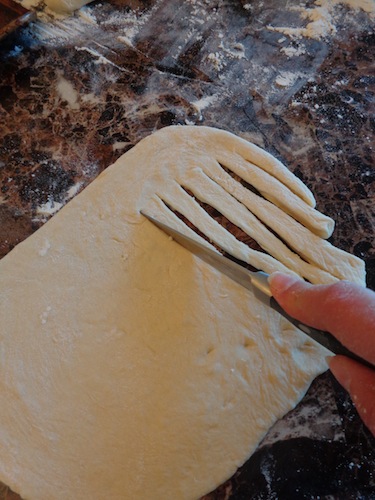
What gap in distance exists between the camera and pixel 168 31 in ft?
7.13

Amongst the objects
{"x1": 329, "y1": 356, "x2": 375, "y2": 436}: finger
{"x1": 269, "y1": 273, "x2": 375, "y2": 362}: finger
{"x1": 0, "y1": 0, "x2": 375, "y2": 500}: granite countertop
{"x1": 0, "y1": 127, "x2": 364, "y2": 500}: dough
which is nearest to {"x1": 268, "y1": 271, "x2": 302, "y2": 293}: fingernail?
{"x1": 269, "y1": 273, "x2": 375, "y2": 362}: finger

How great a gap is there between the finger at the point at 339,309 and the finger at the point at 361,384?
0.18 ft

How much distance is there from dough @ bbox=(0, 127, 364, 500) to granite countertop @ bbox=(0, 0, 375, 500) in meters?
0.19

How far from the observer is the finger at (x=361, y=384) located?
37.9 inches

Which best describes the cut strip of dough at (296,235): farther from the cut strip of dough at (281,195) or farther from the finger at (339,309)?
the finger at (339,309)

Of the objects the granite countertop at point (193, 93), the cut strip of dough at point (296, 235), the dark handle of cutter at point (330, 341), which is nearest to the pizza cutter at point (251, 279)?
the dark handle of cutter at point (330, 341)

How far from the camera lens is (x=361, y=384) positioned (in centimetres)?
98

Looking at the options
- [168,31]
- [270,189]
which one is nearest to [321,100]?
[270,189]

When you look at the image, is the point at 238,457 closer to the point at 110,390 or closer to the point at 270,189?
the point at 110,390

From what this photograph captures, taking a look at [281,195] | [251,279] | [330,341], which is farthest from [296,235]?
[330,341]

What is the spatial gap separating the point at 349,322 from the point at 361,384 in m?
0.15

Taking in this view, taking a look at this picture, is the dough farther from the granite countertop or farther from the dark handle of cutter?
the dark handle of cutter

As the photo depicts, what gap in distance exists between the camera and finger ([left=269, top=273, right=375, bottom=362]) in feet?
3.09

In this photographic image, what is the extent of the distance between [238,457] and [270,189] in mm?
910
